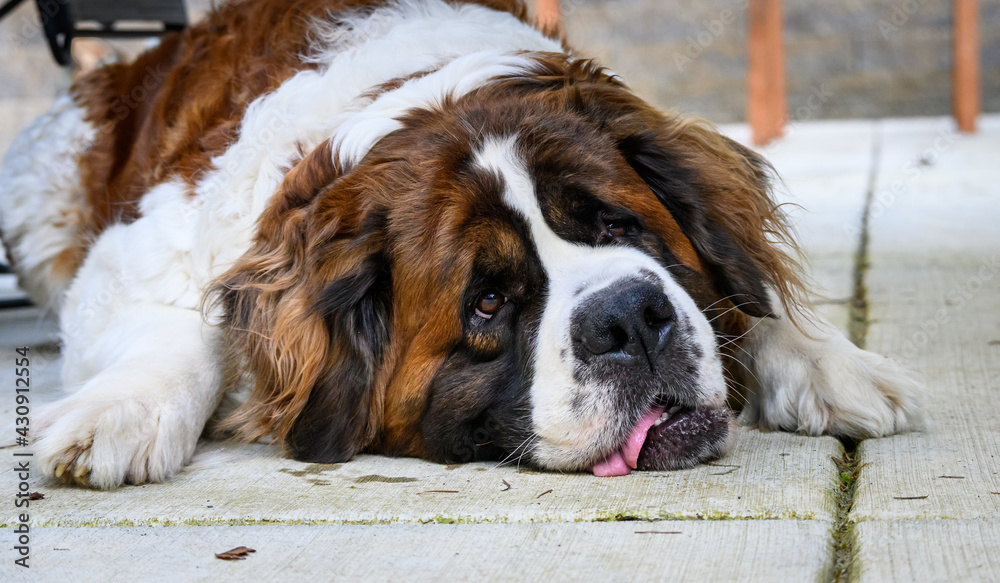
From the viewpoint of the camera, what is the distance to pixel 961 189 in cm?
682

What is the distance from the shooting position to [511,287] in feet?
8.24

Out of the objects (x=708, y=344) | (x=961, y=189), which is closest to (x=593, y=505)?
(x=708, y=344)

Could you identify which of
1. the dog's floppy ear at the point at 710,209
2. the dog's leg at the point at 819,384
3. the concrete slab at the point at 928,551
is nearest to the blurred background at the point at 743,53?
the dog's floppy ear at the point at 710,209

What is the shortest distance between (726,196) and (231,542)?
1591 mm

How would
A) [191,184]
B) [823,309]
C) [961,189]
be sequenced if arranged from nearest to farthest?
[191,184]
[823,309]
[961,189]

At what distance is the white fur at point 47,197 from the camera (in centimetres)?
432

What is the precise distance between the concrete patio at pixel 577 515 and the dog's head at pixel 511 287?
11 centimetres

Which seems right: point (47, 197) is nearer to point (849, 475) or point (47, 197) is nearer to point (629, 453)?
point (629, 453)

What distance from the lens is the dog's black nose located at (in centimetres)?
230

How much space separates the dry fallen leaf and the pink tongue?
0.83 meters

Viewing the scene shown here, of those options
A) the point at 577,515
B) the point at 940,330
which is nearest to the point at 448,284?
the point at 577,515

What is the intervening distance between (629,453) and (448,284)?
0.59 m

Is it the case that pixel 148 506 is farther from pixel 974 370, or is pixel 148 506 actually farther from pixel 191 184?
pixel 974 370

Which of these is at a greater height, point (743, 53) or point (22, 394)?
point (743, 53)
